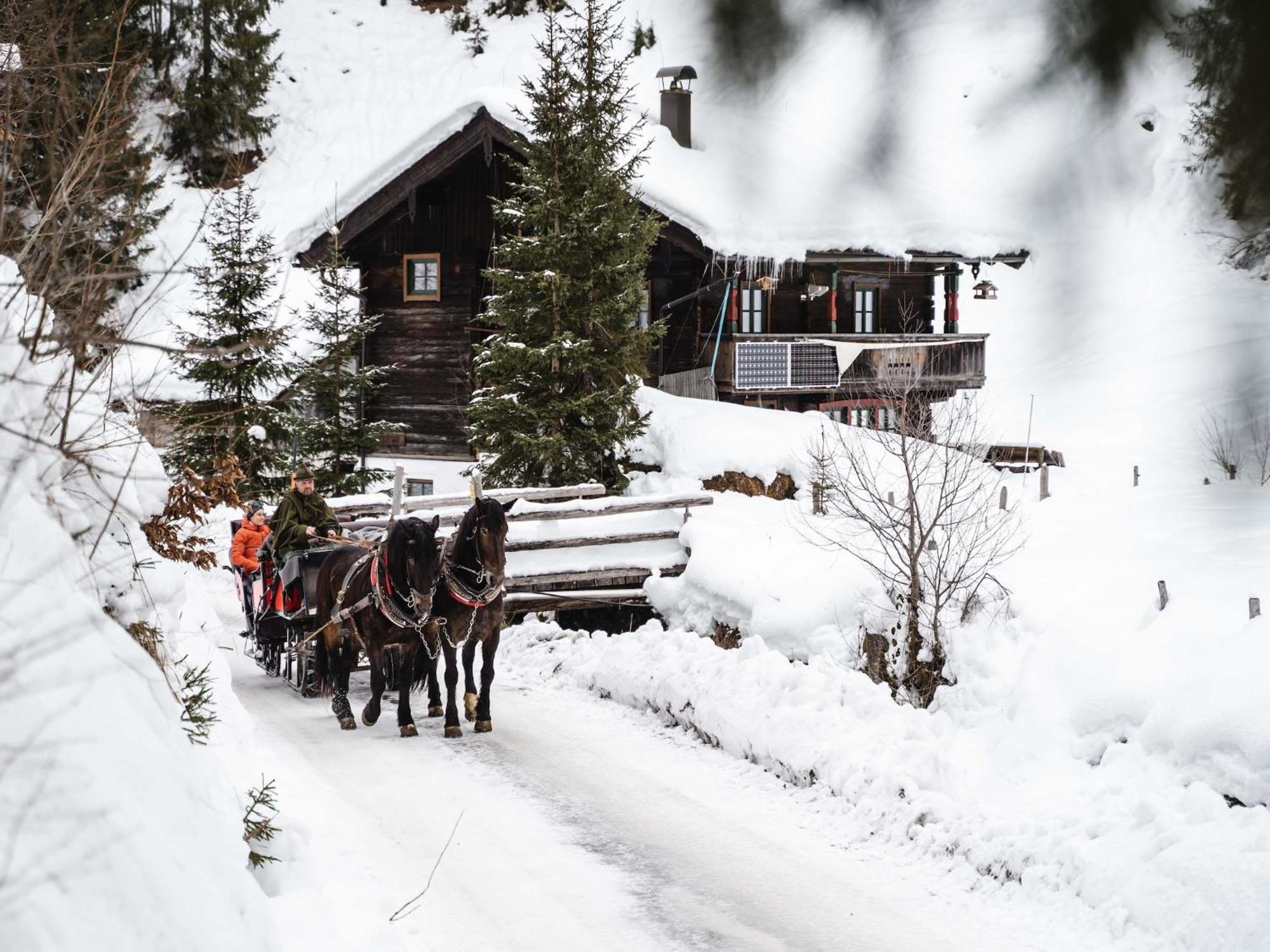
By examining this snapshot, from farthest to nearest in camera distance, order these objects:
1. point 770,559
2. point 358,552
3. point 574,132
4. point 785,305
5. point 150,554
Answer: point 785,305 → point 574,132 → point 770,559 → point 358,552 → point 150,554

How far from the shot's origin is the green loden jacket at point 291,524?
11.7 metres

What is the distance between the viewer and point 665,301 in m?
25.8

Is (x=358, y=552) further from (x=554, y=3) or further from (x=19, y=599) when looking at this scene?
(x=554, y=3)

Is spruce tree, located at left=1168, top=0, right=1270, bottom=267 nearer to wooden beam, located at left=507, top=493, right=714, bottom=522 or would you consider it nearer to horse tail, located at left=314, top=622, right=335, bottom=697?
horse tail, located at left=314, top=622, right=335, bottom=697

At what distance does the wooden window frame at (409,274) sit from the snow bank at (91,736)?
21.0m

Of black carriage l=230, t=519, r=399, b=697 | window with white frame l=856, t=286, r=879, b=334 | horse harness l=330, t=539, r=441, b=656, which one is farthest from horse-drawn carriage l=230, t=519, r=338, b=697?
window with white frame l=856, t=286, r=879, b=334

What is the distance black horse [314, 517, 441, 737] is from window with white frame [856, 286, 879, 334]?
69.6 feet

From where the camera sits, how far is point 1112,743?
26.3 ft

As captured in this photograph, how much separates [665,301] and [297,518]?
15183mm

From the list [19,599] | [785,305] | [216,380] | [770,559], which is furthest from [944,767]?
[785,305]

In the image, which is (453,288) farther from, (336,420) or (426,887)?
(426,887)

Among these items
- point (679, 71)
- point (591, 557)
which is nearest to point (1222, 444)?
point (679, 71)

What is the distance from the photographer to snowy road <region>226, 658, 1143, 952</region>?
6.09 m

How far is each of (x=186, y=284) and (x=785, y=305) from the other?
26951 mm
